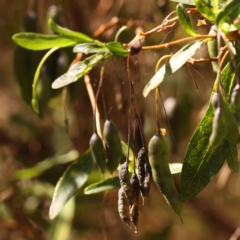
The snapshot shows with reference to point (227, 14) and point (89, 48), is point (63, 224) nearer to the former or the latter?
point (89, 48)

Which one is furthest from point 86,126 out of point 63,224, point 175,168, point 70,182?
point 175,168

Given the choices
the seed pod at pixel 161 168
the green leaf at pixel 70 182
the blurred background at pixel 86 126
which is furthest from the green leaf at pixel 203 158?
the blurred background at pixel 86 126

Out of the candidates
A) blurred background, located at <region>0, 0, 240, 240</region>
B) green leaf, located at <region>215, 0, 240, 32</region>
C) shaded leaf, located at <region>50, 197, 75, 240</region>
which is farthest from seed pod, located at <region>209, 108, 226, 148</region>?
shaded leaf, located at <region>50, 197, 75, 240</region>

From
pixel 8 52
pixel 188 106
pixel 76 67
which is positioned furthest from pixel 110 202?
pixel 76 67

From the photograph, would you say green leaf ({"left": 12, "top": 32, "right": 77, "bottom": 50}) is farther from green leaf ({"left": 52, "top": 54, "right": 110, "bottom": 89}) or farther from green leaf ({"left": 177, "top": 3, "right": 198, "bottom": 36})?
green leaf ({"left": 177, "top": 3, "right": 198, "bottom": 36})

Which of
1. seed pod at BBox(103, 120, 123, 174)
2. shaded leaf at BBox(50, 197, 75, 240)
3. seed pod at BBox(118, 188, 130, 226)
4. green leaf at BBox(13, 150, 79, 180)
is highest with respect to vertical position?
seed pod at BBox(103, 120, 123, 174)

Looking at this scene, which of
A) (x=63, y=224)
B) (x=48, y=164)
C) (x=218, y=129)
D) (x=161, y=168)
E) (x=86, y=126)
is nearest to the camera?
(x=218, y=129)

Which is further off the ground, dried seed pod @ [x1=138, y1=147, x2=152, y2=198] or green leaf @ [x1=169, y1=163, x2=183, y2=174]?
dried seed pod @ [x1=138, y1=147, x2=152, y2=198]
